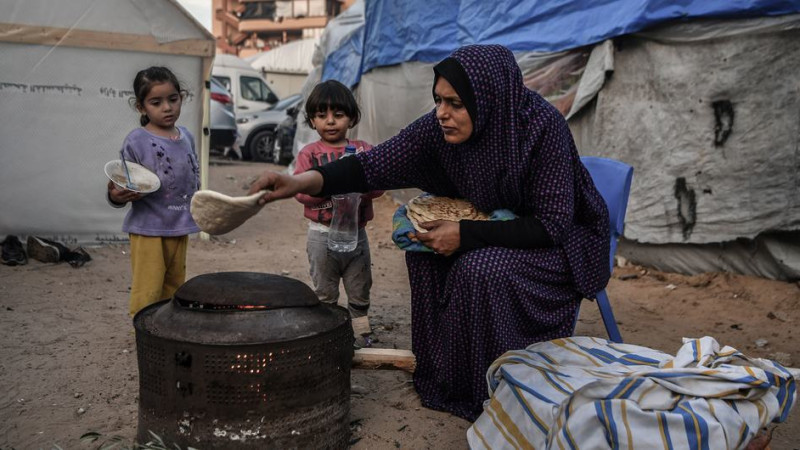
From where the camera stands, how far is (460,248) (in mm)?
2576

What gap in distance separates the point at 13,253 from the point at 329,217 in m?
3.22

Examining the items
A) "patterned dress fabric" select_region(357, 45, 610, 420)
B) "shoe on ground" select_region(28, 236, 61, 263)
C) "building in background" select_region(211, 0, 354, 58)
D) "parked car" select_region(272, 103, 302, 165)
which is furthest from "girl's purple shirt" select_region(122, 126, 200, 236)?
"building in background" select_region(211, 0, 354, 58)

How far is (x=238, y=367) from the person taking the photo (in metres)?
2.04

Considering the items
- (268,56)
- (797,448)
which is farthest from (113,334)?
(268,56)

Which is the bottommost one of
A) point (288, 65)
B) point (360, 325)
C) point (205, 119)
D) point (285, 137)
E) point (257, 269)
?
point (257, 269)

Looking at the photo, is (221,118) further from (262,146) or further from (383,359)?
(383,359)

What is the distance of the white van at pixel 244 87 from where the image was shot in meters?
14.8

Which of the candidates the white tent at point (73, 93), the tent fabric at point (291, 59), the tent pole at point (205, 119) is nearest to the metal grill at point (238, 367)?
the tent pole at point (205, 119)

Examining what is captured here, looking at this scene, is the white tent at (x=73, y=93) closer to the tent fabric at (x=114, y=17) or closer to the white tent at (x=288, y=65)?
the tent fabric at (x=114, y=17)

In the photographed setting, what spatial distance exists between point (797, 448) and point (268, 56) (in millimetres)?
22413

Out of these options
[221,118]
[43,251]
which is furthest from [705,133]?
[221,118]

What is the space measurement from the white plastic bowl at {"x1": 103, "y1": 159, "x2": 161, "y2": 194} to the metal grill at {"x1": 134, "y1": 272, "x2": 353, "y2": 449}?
100 centimetres

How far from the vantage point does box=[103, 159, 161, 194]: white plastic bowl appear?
3068mm

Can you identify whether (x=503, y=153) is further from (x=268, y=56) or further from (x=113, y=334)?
(x=268, y=56)
